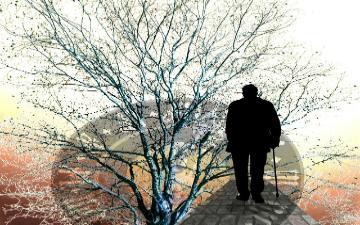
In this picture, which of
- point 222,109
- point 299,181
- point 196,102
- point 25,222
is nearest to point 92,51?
point 196,102

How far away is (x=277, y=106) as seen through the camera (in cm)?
1166

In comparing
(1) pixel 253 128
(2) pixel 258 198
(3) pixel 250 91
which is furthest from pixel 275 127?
(2) pixel 258 198

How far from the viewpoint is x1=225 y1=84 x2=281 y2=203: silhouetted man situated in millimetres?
6039

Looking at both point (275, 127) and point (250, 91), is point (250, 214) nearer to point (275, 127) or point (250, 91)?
point (275, 127)

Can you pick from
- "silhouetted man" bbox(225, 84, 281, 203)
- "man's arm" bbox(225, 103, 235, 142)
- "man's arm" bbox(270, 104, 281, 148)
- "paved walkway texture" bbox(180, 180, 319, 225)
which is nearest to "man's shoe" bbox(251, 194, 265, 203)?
"paved walkway texture" bbox(180, 180, 319, 225)

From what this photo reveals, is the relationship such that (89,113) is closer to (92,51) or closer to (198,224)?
(92,51)

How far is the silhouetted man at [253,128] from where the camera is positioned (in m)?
6.04

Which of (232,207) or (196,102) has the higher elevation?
(196,102)

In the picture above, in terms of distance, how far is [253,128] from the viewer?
6070mm

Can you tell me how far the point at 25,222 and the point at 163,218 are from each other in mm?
33712

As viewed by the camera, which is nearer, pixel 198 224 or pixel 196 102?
pixel 198 224

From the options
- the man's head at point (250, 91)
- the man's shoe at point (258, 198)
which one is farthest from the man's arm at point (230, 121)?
the man's shoe at point (258, 198)

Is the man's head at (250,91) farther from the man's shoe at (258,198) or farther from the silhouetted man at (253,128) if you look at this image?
the man's shoe at (258,198)

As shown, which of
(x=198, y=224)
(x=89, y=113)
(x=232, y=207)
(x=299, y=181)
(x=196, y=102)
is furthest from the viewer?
(x=299, y=181)
